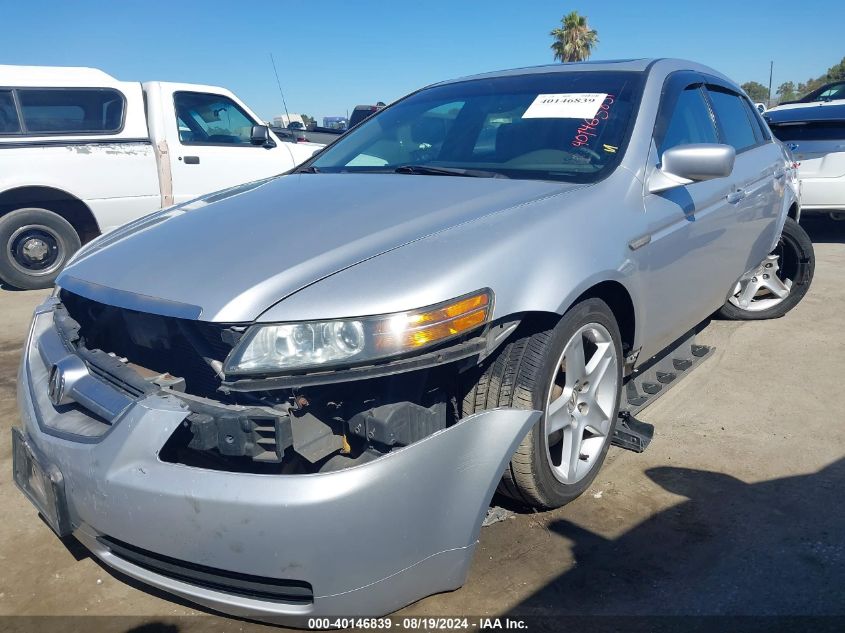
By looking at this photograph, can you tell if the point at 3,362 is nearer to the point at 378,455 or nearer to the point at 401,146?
the point at 401,146

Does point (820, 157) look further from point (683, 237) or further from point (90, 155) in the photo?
point (90, 155)

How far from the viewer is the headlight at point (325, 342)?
179 cm

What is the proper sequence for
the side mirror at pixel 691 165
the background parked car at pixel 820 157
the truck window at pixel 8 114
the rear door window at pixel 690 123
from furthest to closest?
the background parked car at pixel 820 157 → the truck window at pixel 8 114 → the rear door window at pixel 690 123 → the side mirror at pixel 691 165

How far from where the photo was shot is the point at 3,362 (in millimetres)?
4355

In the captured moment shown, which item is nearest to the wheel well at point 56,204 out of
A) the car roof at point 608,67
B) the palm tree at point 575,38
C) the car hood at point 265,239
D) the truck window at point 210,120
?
the truck window at point 210,120

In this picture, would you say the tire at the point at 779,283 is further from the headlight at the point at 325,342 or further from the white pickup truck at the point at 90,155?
the white pickup truck at the point at 90,155

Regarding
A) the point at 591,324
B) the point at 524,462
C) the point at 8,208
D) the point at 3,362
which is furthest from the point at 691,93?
the point at 8,208

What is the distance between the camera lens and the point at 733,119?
3.98 meters

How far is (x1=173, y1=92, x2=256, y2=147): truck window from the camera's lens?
7078mm

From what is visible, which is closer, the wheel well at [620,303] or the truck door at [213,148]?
the wheel well at [620,303]

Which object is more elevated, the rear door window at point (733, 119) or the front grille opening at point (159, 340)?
the rear door window at point (733, 119)

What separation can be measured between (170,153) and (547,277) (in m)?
5.83

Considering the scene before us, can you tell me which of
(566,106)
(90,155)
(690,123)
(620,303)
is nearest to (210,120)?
(90,155)

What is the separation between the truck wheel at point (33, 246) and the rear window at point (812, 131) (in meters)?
7.09
